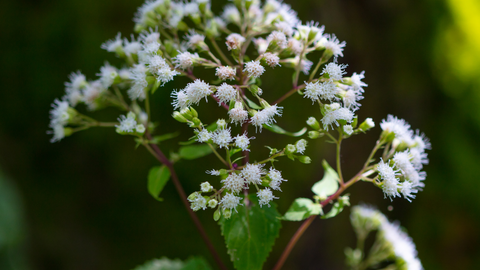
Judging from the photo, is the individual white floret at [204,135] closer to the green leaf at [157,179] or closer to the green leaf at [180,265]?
the green leaf at [157,179]

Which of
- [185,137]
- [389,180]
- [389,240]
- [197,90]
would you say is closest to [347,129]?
[389,180]

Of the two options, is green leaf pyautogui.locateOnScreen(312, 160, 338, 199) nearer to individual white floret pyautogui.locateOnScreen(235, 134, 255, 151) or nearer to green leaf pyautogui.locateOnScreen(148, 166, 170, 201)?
individual white floret pyautogui.locateOnScreen(235, 134, 255, 151)

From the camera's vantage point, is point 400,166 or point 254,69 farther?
point 400,166

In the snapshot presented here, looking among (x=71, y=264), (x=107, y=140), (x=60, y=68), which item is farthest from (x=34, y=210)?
(x=60, y=68)

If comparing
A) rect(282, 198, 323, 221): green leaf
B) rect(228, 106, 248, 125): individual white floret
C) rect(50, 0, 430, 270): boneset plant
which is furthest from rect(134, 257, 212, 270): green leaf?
rect(228, 106, 248, 125): individual white floret

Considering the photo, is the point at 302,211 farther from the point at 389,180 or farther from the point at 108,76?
the point at 108,76
